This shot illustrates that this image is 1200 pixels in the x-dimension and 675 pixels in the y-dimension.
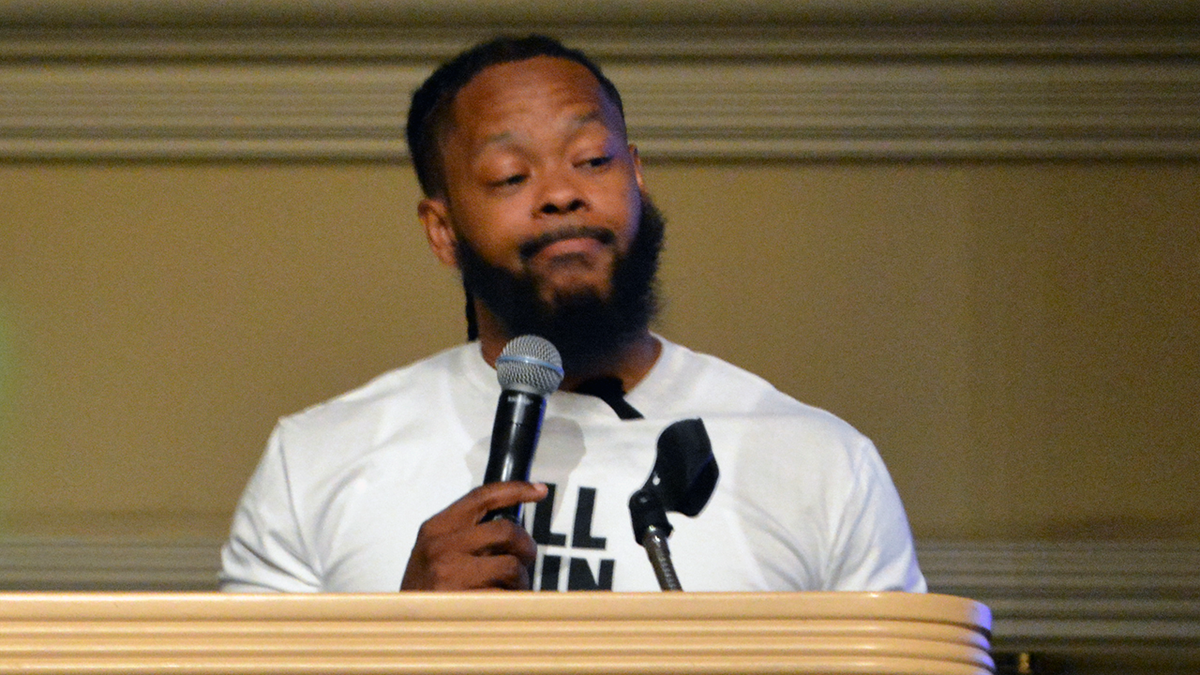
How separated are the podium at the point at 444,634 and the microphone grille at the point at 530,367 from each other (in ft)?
1.79

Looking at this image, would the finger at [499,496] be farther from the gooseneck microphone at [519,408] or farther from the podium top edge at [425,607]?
the podium top edge at [425,607]

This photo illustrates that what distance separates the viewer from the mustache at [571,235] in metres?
1.67

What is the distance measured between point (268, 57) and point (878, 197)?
3.35 ft

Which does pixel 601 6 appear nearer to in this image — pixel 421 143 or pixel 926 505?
pixel 421 143

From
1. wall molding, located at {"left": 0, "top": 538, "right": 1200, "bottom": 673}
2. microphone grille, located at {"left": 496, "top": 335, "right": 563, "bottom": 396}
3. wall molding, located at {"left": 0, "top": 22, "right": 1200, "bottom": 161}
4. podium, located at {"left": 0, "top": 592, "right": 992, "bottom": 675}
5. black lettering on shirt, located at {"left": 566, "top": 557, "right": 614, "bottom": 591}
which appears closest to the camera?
podium, located at {"left": 0, "top": 592, "right": 992, "bottom": 675}

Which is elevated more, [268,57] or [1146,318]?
[268,57]

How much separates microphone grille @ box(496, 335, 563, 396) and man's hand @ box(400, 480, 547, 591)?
0.11 meters

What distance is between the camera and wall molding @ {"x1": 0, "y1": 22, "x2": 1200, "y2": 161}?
238cm

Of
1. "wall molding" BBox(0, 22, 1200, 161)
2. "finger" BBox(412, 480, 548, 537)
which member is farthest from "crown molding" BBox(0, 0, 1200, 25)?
"finger" BBox(412, 480, 548, 537)

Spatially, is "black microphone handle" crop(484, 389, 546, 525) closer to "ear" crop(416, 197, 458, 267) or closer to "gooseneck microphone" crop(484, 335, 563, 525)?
"gooseneck microphone" crop(484, 335, 563, 525)

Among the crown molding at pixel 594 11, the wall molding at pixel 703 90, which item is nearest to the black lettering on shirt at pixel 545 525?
the wall molding at pixel 703 90

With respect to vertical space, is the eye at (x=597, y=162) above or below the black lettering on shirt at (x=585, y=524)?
above

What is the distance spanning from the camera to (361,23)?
2445 millimetres

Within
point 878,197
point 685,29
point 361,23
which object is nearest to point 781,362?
point 878,197
